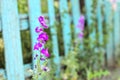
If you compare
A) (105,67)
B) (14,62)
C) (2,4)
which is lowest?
(105,67)

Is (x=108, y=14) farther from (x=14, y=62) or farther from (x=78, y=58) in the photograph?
(x=14, y=62)

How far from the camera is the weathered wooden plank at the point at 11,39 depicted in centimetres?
326

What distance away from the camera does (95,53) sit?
483 cm

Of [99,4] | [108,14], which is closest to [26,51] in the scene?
[99,4]

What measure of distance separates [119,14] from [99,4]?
89cm

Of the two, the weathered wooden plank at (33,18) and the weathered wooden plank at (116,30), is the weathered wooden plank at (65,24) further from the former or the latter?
the weathered wooden plank at (116,30)

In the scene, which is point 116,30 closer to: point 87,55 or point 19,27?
point 87,55

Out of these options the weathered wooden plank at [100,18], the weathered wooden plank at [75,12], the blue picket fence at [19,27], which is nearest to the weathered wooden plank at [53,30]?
the blue picket fence at [19,27]

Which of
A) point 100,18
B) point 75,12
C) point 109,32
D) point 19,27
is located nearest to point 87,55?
point 75,12

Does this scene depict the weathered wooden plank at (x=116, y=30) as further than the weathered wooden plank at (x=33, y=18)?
Yes

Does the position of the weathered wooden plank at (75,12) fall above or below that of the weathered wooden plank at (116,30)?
above

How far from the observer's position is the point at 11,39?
3.29 metres

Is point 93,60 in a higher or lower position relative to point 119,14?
lower

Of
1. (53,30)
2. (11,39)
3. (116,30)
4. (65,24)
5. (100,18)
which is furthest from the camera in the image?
(116,30)
